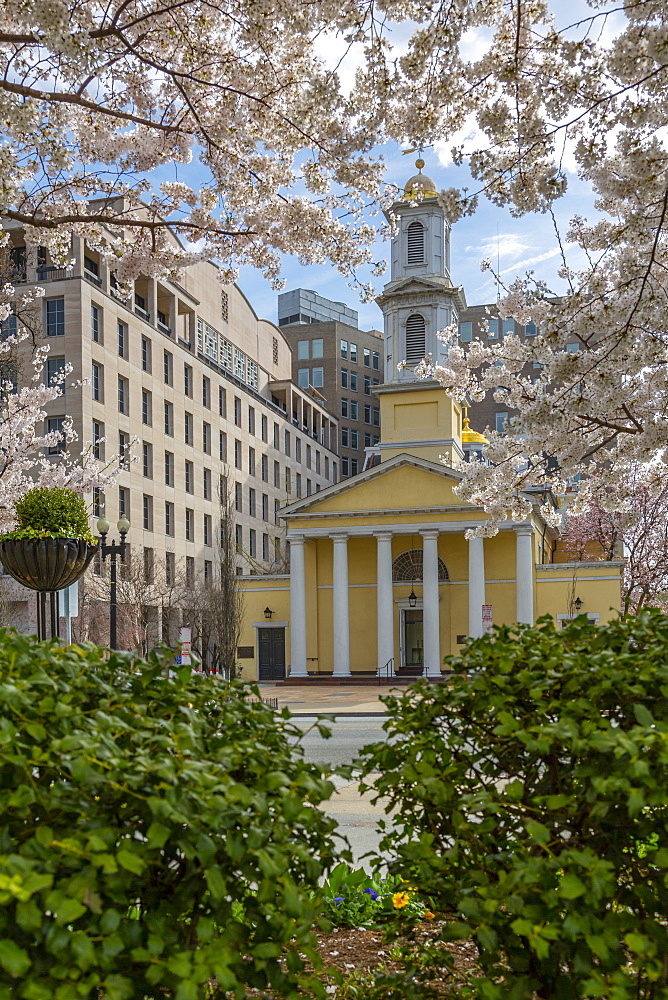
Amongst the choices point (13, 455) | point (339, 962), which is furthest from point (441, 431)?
point (339, 962)

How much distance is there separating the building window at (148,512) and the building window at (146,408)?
15.6 ft

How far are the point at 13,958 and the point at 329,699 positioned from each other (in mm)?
34624

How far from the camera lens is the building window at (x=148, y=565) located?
4967cm

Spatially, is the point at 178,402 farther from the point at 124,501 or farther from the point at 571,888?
the point at 571,888

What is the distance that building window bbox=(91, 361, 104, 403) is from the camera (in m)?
51.6

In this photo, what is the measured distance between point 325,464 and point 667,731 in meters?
100

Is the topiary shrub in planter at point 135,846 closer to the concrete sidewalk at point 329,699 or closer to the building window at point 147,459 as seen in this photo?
the concrete sidewalk at point 329,699

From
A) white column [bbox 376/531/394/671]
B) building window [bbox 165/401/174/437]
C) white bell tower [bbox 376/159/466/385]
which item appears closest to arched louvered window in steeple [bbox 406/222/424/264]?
white bell tower [bbox 376/159/466/385]

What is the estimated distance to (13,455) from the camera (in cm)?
2431

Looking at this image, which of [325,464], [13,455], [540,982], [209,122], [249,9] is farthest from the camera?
[325,464]

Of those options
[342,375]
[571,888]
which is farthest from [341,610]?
[342,375]

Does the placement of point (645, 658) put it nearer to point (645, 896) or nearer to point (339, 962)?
point (645, 896)

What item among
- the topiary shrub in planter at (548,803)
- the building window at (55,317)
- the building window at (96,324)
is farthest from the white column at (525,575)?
the topiary shrub in planter at (548,803)

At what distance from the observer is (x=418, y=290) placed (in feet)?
173
